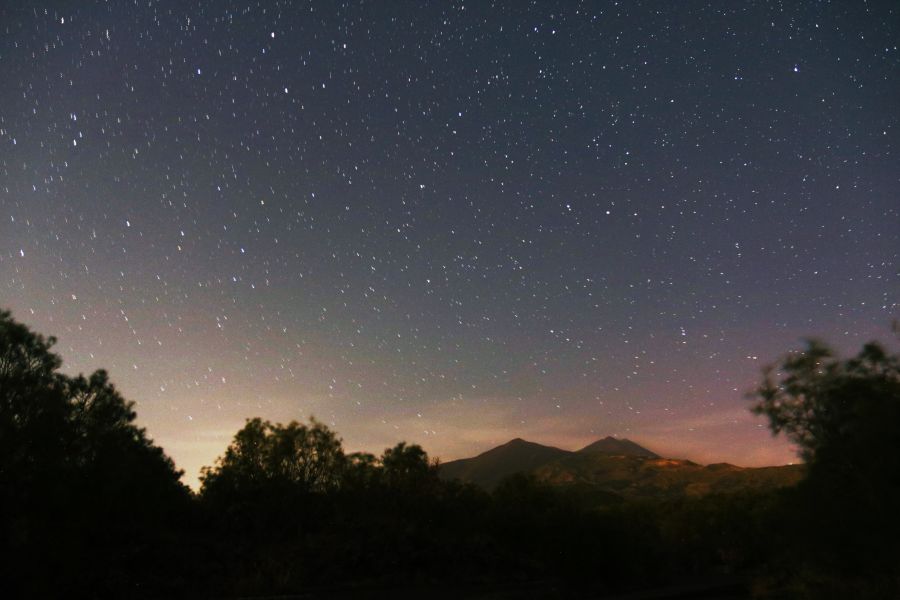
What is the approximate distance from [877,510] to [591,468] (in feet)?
570

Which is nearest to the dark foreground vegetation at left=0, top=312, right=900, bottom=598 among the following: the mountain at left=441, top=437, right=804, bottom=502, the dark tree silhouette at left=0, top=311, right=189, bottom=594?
the dark tree silhouette at left=0, top=311, right=189, bottom=594

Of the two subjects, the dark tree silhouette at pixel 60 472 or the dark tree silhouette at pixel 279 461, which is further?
the dark tree silhouette at pixel 279 461

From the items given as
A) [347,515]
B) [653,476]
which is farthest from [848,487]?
[653,476]

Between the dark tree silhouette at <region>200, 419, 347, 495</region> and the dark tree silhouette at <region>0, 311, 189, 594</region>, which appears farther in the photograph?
the dark tree silhouette at <region>200, 419, 347, 495</region>

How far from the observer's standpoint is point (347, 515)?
2977 cm

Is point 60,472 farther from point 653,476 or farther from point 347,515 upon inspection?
point 653,476

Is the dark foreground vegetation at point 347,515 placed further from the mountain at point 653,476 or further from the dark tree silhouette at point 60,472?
the mountain at point 653,476

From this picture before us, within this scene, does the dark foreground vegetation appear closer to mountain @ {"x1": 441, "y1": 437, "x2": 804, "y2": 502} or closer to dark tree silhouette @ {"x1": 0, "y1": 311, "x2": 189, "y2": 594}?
dark tree silhouette @ {"x1": 0, "y1": 311, "x2": 189, "y2": 594}

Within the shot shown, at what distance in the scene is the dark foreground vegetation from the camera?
47.7 ft

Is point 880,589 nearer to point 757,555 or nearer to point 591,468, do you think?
point 757,555

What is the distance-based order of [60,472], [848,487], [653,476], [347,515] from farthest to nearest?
[653,476], [347,515], [848,487], [60,472]

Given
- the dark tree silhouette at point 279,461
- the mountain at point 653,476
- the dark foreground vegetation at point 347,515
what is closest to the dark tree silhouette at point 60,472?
the dark foreground vegetation at point 347,515

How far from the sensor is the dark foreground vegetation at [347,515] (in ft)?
47.7

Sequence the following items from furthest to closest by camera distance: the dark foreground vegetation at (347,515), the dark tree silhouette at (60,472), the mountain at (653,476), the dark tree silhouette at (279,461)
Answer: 1. the mountain at (653,476)
2. the dark tree silhouette at (279,461)
3. the dark foreground vegetation at (347,515)
4. the dark tree silhouette at (60,472)
